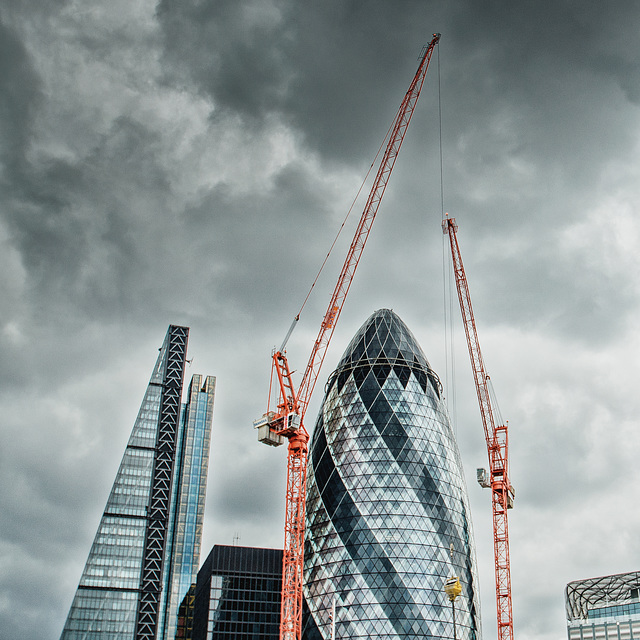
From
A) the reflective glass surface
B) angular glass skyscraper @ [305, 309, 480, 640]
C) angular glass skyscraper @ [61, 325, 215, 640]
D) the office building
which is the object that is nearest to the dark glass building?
angular glass skyscraper @ [305, 309, 480, 640]

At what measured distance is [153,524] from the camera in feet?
491

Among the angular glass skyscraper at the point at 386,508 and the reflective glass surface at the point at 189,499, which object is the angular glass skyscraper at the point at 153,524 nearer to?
the reflective glass surface at the point at 189,499

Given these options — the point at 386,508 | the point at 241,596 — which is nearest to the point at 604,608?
the point at 386,508

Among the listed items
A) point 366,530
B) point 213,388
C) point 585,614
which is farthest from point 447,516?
point 213,388

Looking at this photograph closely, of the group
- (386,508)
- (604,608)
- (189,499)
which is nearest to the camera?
(386,508)

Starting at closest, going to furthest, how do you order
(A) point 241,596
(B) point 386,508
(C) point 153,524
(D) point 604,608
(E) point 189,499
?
(B) point 386,508
(A) point 241,596
(D) point 604,608
(C) point 153,524
(E) point 189,499

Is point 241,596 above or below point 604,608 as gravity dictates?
below

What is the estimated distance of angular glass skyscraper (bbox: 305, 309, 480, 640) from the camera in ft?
281

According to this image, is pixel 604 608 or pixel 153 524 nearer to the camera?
pixel 604 608

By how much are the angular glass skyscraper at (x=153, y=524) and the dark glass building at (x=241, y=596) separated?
44587 millimetres

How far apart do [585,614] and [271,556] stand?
169ft

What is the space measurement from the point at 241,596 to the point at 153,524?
177 feet

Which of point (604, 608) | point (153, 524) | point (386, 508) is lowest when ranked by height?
point (604, 608)

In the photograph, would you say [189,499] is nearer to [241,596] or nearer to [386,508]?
[241,596]
